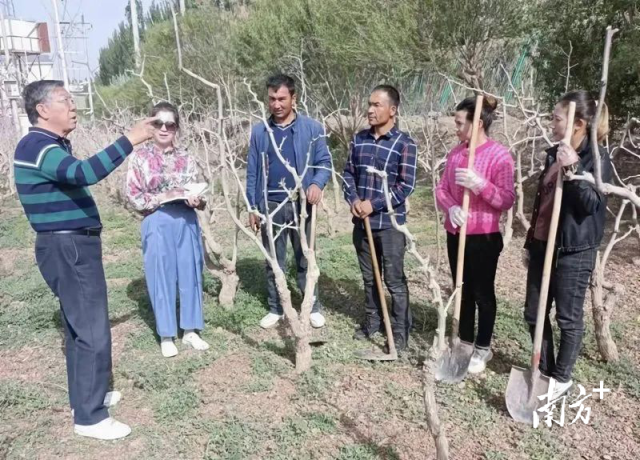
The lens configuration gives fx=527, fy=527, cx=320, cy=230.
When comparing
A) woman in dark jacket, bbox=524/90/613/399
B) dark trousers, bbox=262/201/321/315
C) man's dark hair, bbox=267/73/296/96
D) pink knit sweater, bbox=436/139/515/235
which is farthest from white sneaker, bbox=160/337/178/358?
woman in dark jacket, bbox=524/90/613/399

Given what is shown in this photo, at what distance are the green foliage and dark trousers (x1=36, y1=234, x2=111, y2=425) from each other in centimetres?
531

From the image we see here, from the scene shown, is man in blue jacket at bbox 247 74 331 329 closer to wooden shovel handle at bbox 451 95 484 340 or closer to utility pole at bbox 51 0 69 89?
wooden shovel handle at bbox 451 95 484 340

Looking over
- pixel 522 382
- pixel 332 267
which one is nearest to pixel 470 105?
pixel 522 382

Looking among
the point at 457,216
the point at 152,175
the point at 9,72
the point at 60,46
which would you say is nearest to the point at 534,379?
the point at 457,216

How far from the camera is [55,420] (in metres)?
2.82

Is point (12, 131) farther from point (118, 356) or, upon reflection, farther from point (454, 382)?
point (454, 382)

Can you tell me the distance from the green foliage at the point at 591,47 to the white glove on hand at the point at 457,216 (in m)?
3.79

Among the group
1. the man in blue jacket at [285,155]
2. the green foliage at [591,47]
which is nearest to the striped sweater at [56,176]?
the man in blue jacket at [285,155]

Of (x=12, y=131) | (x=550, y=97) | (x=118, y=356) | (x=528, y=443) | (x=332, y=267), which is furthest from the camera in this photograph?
(x=12, y=131)

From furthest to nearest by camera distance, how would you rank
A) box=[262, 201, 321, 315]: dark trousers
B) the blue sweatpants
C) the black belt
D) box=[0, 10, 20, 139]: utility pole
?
Result: box=[0, 10, 20, 139]: utility pole → box=[262, 201, 321, 315]: dark trousers → the blue sweatpants → the black belt

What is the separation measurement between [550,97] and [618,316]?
431 centimetres

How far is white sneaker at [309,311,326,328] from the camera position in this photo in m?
3.72

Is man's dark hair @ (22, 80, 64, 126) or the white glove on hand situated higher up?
man's dark hair @ (22, 80, 64, 126)

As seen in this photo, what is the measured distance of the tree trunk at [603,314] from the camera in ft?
9.64
